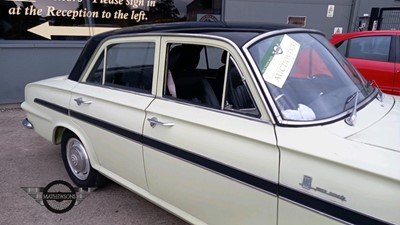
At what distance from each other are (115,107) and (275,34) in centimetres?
140

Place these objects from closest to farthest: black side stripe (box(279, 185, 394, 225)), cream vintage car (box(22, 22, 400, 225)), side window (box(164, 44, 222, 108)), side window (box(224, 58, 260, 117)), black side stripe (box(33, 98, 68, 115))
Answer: black side stripe (box(279, 185, 394, 225)) → cream vintage car (box(22, 22, 400, 225)) → side window (box(224, 58, 260, 117)) → side window (box(164, 44, 222, 108)) → black side stripe (box(33, 98, 68, 115))

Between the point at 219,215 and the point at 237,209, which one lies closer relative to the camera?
the point at 237,209

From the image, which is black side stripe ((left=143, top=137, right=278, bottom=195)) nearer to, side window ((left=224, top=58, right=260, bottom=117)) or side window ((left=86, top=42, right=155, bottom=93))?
side window ((left=224, top=58, right=260, bottom=117))

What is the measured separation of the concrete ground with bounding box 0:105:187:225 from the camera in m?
2.78

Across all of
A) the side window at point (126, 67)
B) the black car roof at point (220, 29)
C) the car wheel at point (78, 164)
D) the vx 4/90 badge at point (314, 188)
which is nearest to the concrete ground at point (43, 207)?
the car wheel at point (78, 164)

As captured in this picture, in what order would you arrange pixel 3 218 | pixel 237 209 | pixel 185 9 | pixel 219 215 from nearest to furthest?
pixel 237 209 < pixel 219 215 < pixel 3 218 < pixel 185 9

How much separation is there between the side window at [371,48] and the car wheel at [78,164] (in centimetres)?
448

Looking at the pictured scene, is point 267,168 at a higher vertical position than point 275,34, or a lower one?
lower

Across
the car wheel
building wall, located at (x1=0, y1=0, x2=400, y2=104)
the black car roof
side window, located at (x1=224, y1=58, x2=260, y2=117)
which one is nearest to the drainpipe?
building wall, located at (x1=0, y1=0, x2=400, y2=104)

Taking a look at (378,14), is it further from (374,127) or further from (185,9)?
(374,127)

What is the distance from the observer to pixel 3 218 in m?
2.78

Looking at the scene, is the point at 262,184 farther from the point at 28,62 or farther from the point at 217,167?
the point at 28,62

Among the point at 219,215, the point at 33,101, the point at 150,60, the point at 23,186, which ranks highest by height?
the point at 150,60

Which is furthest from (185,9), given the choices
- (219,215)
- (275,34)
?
(219,215)
